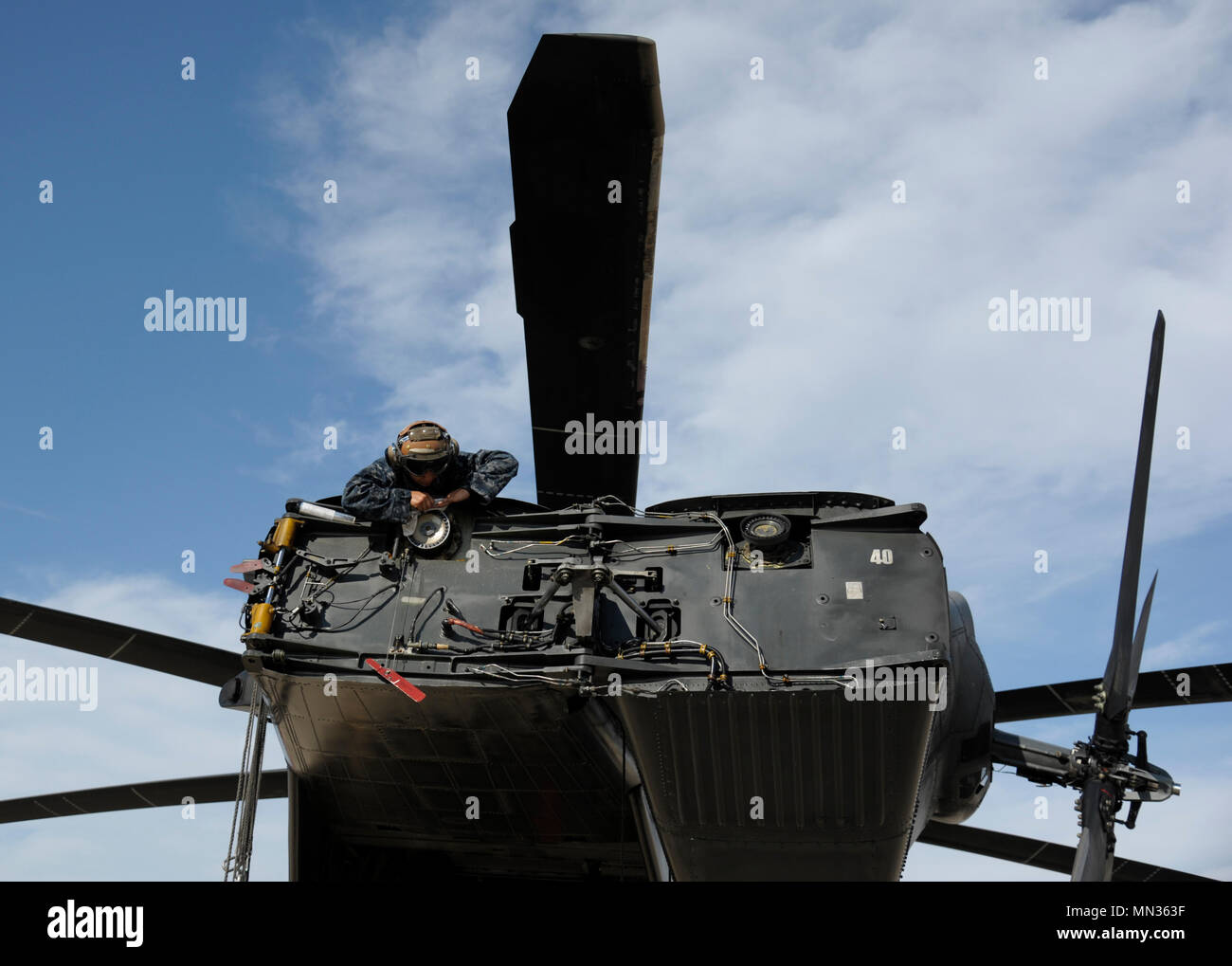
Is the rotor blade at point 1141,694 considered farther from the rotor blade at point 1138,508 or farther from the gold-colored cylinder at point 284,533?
the gold-colored cylinder at point 284,533

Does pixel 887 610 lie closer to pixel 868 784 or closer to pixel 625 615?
pixel 868 784

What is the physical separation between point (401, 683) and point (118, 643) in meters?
4.09

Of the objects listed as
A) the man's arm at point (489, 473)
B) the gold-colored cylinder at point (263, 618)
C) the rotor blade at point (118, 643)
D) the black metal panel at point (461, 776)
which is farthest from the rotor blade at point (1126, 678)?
the rotor blade at point (118, 643)

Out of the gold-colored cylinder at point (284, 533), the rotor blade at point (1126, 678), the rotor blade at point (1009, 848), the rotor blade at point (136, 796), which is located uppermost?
the gold-colored cylinder at point (284, 533)

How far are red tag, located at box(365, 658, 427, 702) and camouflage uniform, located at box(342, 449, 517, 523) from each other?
1.32 meters

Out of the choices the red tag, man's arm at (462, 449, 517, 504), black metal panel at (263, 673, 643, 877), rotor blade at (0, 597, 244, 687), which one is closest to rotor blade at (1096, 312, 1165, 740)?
black metal panel at (263, 673, 643, 877)

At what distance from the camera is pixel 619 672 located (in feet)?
26.9

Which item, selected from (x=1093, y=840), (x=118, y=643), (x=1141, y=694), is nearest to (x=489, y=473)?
(x=118, y=643)

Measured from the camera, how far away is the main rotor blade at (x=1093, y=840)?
870cm

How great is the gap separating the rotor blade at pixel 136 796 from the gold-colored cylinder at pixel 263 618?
199 inches
